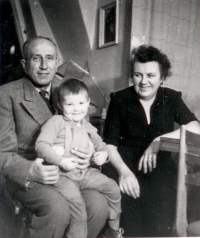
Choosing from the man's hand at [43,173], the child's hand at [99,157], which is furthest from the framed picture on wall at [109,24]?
the man's hand at [43,173]

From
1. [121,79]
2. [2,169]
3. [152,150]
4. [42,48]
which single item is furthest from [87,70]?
[2,169]

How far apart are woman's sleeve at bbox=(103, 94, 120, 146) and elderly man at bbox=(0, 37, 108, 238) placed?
0.69ft

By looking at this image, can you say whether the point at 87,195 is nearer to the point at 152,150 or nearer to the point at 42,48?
the point at 152,150

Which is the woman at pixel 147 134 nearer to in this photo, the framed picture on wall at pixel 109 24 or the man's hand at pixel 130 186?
the man's hand at pixel 130 186

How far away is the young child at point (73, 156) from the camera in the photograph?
0.91 m

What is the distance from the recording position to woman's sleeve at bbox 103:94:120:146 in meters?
1.20

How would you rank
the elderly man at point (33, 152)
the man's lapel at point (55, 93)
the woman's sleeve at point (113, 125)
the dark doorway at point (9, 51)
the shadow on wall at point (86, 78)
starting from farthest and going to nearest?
the dark doorway at point (9, 51), the shadow on wall at point (86, 78), the woman's sleeve at point (113, 125), the man's lapel at point (55, 93), the elderly man at point (33, 152)

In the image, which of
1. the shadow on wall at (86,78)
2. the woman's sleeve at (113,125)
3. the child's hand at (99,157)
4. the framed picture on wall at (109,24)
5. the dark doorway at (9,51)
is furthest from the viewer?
the dark doorway at (9,51)

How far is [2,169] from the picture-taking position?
3.17ft

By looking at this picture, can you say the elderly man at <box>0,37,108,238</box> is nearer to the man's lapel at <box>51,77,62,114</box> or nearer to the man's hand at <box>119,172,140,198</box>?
the man's lapel at <box>51,77,62,114</box>

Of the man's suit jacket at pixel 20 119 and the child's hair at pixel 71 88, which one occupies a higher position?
the child's hair at pixel 71 88

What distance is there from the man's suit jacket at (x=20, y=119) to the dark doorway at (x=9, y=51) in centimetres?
83

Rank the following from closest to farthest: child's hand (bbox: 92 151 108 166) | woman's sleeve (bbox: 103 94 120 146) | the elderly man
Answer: the elderly man, child's hand (bbox: 92 151 108 166), woman's sleeve (bbox: 103 94 120 146)

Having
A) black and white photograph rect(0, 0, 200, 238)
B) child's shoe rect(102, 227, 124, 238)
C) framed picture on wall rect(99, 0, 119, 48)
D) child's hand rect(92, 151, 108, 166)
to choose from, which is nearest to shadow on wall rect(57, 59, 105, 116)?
black and white photograph rect(0, 0, 200, 238)
